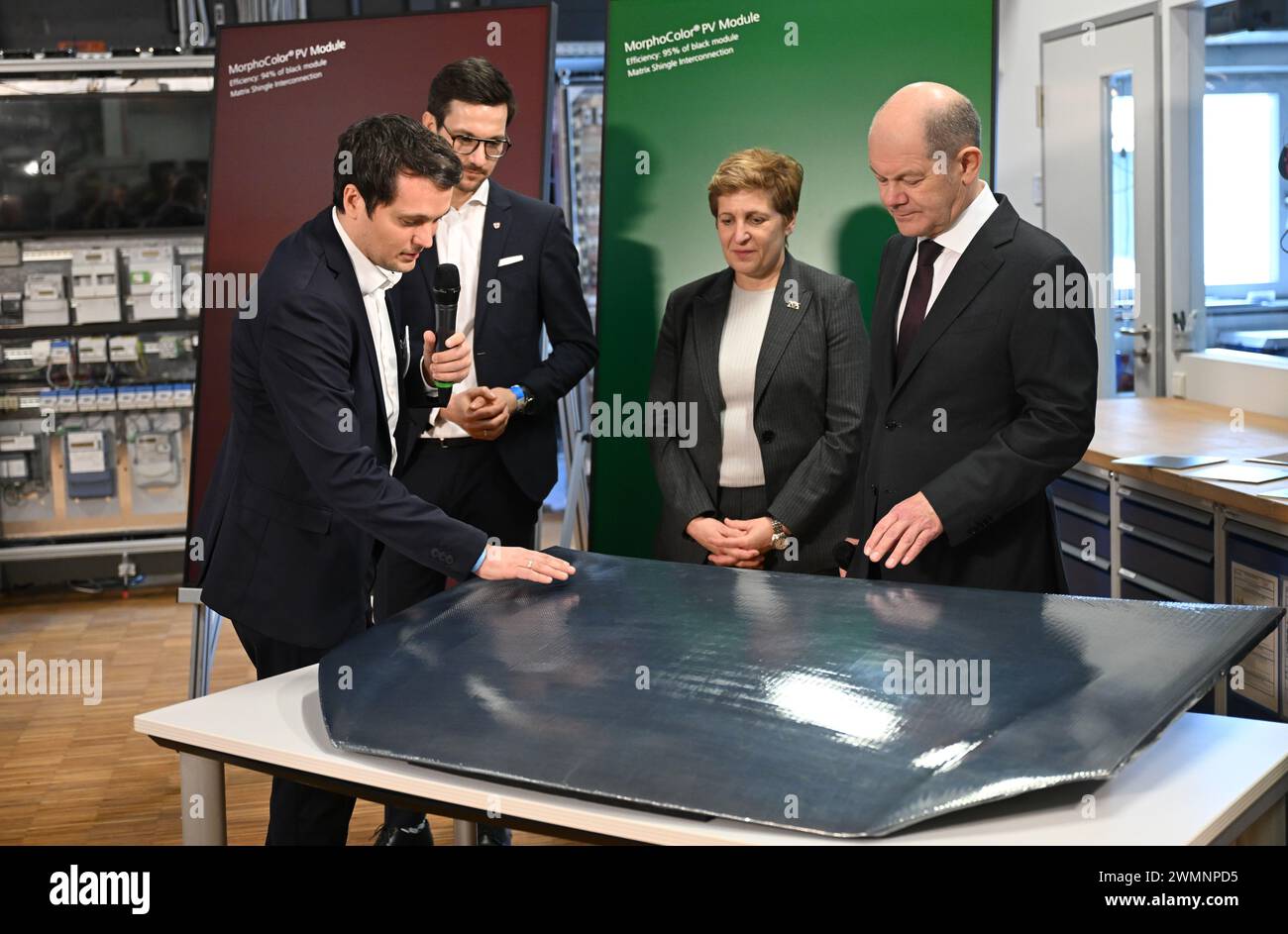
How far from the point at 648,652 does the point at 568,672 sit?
0.42ft

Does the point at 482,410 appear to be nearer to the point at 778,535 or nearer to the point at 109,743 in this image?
the point at 778,535

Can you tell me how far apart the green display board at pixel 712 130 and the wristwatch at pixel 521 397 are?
2.05ft

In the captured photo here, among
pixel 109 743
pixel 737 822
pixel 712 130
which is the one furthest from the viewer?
pixel 109 743

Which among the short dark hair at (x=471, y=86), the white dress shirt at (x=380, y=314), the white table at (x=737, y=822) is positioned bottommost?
the white table at (x=737, y=822)

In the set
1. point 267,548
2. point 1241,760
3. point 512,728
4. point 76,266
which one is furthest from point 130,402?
point 1241,760

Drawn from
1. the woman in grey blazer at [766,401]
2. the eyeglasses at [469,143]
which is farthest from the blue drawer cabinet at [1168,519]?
the eyeglasses at [469,143]

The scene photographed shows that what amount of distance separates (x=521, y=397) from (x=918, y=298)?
3.07ft

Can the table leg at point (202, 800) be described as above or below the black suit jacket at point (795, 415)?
below

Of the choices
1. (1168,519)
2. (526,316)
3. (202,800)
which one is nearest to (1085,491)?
(1168,519)

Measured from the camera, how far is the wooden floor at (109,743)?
11.7 ft

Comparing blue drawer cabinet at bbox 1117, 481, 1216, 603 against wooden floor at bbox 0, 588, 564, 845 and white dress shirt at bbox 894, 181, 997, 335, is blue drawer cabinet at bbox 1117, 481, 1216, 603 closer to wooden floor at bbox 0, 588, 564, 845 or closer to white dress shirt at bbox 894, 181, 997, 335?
white dress shirt at bbox 894, 181, 997, 335

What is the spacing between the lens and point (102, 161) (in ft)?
20.0

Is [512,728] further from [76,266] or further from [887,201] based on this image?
[76,266]

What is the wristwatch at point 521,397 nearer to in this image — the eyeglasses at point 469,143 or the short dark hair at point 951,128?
the eyeglasses at point 469,143
